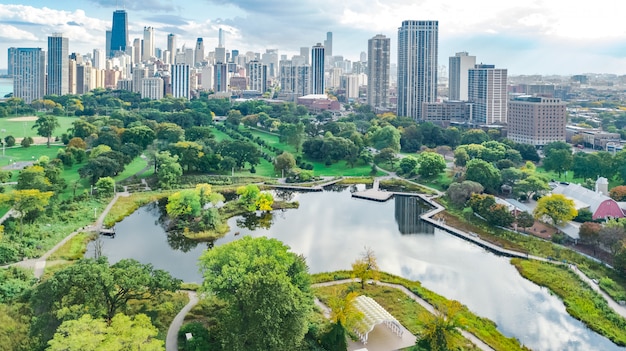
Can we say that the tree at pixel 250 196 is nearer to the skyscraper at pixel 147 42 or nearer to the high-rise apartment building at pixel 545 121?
the high-rise apartment building at pixel 545 121

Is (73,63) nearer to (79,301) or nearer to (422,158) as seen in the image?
(422,158)

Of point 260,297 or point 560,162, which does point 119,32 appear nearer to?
point 560,162

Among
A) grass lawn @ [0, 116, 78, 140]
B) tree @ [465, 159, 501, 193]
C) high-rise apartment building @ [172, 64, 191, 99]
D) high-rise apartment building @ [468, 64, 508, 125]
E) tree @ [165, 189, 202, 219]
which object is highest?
high-rise apartment building @ [172, 64, 191, 99]

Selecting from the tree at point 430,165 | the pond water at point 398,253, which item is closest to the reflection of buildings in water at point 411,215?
the pond water at point 398,253

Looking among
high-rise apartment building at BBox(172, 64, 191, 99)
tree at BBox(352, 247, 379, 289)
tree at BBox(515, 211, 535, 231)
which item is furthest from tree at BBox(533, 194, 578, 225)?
high-rise apartment building at BBox(172, 64, 191, 99)

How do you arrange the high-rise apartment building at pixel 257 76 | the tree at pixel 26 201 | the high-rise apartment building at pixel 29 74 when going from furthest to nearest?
the high-rise apartment building at pixel 257 76 → the high-rise apartment building at pixel 29 74 → the tree at pixel 26 201

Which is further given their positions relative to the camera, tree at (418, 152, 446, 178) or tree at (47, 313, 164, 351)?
tree at (418, 152, 446, 178)

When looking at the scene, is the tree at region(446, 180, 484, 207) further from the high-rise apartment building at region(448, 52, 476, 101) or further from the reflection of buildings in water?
the high-rise apartment building at region(448, 52, 476, 101)
